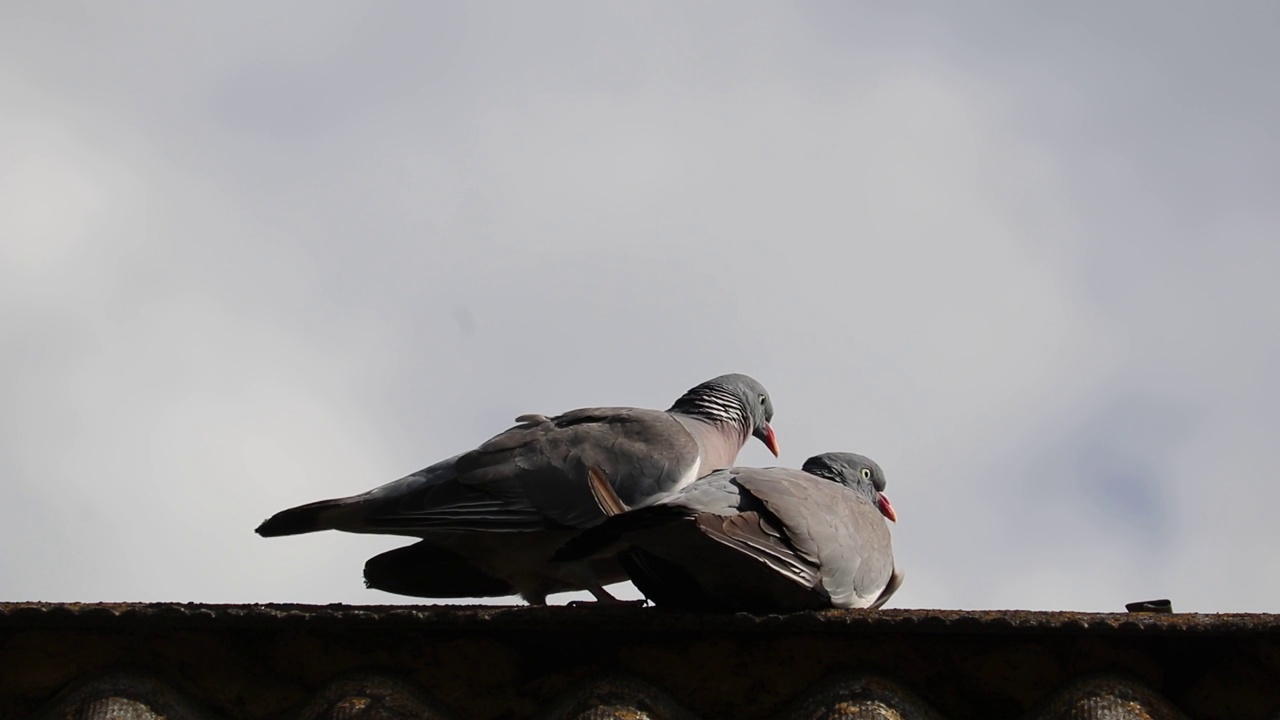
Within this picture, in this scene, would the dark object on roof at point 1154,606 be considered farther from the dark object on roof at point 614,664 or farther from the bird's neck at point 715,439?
the bird's neck at point 715,439

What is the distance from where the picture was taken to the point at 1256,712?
3.31 m

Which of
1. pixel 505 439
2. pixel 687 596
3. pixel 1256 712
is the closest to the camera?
pixel 1256 712

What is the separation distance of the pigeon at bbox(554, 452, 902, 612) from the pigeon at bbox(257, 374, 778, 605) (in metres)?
1.23

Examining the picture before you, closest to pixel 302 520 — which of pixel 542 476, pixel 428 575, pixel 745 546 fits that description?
pixel 428 575

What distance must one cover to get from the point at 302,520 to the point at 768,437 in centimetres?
282

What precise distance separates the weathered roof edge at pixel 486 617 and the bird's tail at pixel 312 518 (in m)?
2.12

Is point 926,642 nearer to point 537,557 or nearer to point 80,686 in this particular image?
point 80,686

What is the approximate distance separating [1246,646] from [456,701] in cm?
180

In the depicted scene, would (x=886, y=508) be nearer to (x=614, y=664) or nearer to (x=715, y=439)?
(x=715, y=439)

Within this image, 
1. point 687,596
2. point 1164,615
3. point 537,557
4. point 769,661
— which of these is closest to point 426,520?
point 537,557

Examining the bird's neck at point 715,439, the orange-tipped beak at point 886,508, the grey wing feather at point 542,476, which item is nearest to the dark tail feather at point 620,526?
the grey wing feather at point 542,476

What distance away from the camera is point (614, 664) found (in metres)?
3.49

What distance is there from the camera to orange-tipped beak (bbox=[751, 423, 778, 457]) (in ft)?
25.2

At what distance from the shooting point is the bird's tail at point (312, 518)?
5.67 meters
